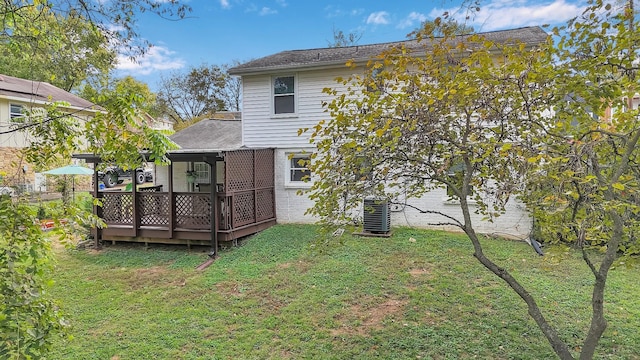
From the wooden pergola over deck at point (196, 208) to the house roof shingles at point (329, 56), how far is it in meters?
2.65

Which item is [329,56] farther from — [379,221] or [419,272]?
[419,272]

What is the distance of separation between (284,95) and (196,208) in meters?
4.28

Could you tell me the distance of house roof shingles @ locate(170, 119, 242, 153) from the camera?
11.8 meters

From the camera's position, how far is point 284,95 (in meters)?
10.9

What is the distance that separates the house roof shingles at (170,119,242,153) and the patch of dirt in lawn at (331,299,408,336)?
24.2 ft

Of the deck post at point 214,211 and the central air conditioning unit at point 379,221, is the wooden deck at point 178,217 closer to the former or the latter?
the deck post at point 214,211

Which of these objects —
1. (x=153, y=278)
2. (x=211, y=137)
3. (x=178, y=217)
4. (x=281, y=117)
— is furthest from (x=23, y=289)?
(x=211, y=137)

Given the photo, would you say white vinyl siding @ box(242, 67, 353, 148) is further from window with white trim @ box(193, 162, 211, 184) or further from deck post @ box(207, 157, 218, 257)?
deck post @ box(207, 157, 218, 257)

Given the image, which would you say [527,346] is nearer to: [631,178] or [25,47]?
[631,178]

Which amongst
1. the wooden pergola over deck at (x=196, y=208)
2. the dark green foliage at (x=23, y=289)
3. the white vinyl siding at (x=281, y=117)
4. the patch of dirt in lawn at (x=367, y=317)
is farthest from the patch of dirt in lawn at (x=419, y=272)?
the dark green foliage at (x=23, y=289)

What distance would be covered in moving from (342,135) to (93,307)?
5.13 metres

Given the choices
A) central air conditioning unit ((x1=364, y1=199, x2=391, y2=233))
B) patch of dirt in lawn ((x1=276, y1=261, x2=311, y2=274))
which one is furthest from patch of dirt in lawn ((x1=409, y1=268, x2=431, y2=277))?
central air conditioning unit ((x1=364, y1=199, x2=391, y2=233))

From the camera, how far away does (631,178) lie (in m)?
2.75

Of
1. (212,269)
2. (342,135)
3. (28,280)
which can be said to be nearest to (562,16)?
(342,135)
